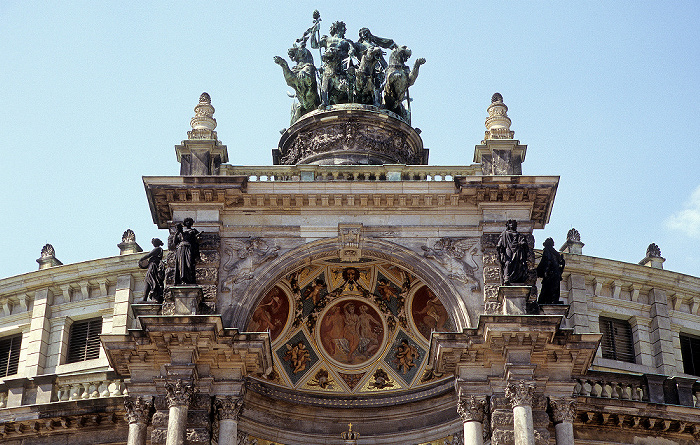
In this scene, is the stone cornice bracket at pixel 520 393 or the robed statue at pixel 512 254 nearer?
the stone cornice bracket at pixel 520 393

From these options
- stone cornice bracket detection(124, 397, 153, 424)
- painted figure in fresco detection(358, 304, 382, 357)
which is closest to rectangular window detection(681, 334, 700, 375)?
A: painted figure in fresco detection(358, 304, 382, 357)

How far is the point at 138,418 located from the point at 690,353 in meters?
18.8

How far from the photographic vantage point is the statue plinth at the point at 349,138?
33031 mm

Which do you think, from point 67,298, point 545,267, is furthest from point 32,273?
point 545,267

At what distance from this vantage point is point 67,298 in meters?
36.8

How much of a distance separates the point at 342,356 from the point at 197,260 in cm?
A: 538

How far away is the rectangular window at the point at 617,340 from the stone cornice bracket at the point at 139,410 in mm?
15507

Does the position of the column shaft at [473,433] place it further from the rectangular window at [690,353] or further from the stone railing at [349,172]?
the rectangular window at [690,353]

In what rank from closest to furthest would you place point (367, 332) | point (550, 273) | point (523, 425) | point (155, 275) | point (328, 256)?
point (523, 425)
point (550, 273)
point (155, 275)
point (328, 256)
point (367, 332)

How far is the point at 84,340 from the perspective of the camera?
1432 inches

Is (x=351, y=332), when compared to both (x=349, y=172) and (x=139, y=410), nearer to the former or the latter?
(x=349, y=172)

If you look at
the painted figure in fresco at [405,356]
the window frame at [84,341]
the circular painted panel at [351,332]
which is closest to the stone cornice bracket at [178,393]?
the circular painted panel at [351,332]

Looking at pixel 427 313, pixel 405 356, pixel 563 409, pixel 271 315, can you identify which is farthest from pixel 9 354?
pixel 563 409

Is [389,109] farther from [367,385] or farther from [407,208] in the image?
[367,385]
